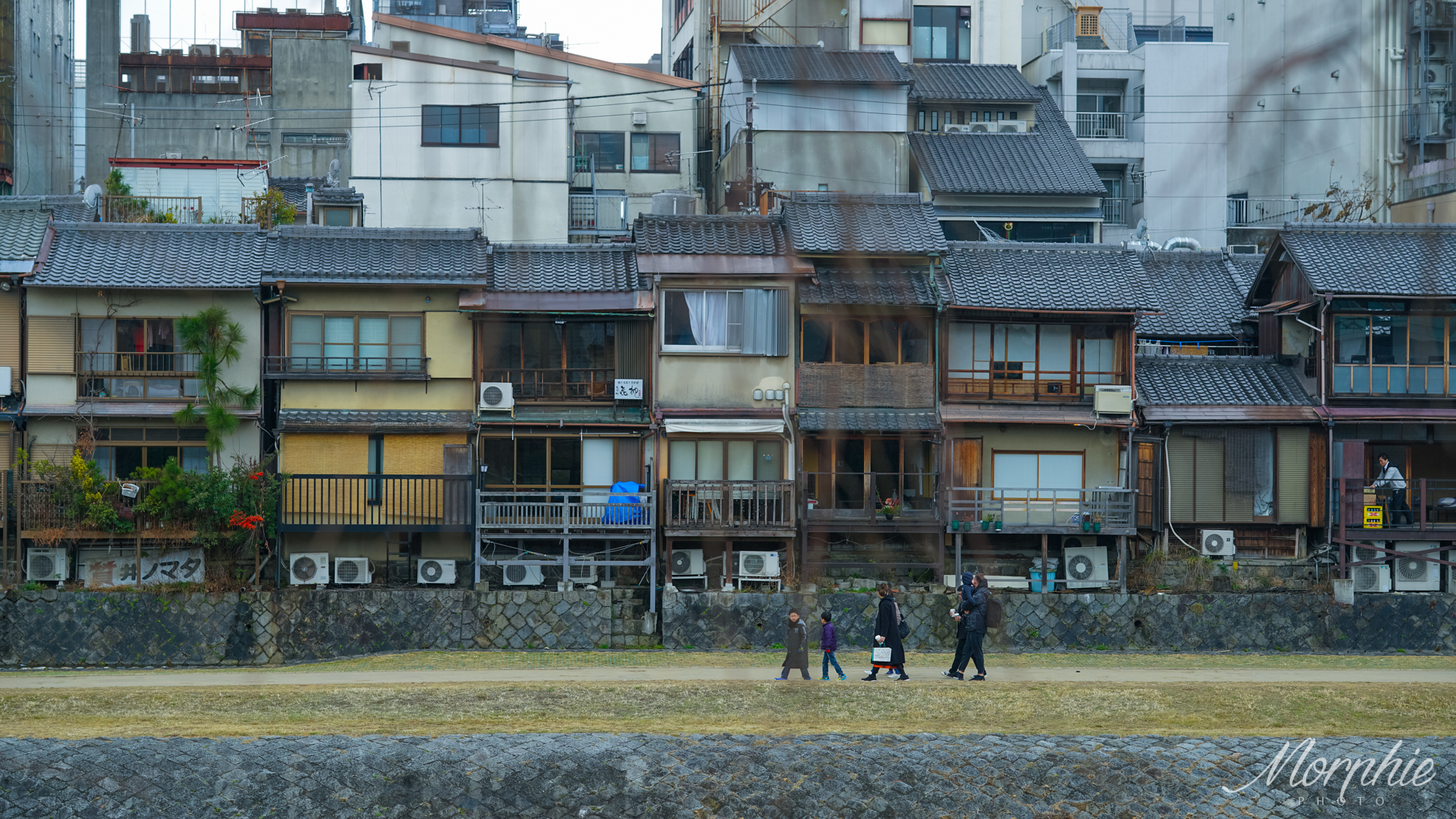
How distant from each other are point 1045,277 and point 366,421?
47.8 feet

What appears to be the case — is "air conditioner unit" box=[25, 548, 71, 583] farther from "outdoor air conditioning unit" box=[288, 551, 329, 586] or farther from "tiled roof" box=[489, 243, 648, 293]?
"tiled roof" box=[489, 243, 648, 293]


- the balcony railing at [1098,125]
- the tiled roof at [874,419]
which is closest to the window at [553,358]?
the tiled roof at [874,419]

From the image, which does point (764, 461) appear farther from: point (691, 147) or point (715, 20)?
point (691, 147)

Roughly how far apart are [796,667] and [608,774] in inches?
216

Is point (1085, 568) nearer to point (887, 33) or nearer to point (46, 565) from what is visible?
point (887, 33)

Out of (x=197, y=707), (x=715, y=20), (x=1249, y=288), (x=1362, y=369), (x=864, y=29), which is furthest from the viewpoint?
(x=864, y=29)

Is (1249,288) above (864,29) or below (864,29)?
below

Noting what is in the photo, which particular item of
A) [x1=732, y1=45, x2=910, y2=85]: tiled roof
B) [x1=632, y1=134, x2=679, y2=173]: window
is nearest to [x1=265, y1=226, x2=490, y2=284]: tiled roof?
[x1=632, y1=134, x2=679, y2=173]: window

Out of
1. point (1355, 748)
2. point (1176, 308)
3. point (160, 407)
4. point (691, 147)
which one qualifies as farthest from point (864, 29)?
point (1355, 748)

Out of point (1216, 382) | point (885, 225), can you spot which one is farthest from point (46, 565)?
point (1216, 382)

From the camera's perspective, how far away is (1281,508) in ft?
97.6

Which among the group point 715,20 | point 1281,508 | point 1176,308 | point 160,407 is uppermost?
point 715,20

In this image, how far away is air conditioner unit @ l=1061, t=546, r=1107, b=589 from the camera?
28.7 meters

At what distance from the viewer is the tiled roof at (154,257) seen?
27641 millimetres
